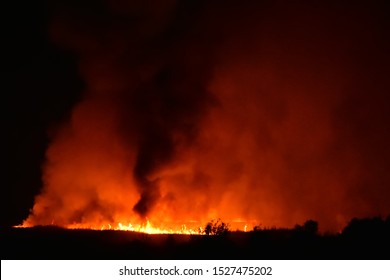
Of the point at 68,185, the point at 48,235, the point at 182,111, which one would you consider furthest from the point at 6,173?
the point at 48,235

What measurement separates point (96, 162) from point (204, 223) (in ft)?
20.7

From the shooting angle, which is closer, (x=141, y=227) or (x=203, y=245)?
(x=203, y=245)

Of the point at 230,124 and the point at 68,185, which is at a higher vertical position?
the point at 230,124

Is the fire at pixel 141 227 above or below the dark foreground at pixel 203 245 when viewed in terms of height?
above

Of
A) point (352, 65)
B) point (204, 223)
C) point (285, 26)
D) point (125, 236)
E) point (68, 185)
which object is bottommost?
point (125, 236)

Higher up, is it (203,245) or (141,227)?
(141,227)

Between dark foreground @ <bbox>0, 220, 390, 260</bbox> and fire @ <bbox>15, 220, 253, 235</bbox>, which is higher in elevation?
fire @ <bbox>15, 220, 253, 235</bbox>

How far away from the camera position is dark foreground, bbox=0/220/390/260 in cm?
1798

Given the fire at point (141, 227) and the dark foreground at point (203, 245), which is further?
the fire at point (141, 227)

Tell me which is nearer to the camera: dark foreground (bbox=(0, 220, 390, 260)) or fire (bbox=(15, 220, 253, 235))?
dark foreground (bbox=(0, 220, 390, 260))

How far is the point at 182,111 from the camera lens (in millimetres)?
29125

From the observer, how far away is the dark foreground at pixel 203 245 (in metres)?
18.0

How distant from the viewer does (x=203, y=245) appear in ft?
63.3

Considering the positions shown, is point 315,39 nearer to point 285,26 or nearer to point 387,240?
point 285,26
